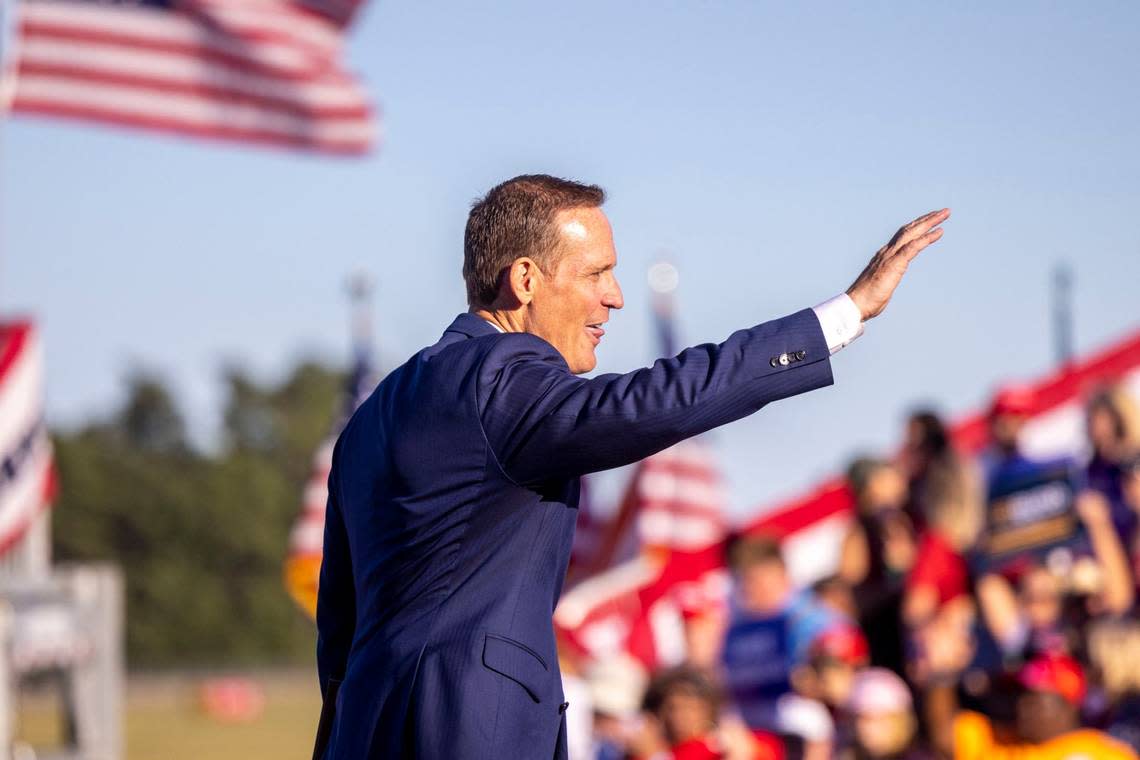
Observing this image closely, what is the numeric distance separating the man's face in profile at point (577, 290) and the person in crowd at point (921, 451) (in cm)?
467

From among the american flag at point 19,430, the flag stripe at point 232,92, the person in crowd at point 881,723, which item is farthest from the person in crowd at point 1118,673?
the flag stripe at point 232,92

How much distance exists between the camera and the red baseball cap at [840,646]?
22.7 ft

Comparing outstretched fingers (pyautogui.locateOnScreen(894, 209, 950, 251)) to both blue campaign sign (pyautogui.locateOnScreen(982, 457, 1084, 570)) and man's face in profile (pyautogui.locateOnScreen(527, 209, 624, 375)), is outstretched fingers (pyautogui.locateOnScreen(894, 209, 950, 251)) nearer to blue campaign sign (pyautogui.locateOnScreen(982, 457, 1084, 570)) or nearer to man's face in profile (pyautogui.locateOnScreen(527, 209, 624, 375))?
man's face in profile (pyautogui.locateOnScreen(527, 209, 624, 375))

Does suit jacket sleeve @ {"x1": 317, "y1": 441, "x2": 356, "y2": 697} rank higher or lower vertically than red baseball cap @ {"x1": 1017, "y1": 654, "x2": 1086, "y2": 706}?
higher

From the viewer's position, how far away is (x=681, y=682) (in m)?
6.46

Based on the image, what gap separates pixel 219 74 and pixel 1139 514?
674cm

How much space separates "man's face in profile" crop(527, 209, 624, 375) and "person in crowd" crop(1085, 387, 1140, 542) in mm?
4472

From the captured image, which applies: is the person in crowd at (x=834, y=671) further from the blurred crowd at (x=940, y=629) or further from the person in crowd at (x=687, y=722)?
the person in crowd at (x=687, y=722)

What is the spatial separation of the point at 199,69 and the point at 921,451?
582 centimetres

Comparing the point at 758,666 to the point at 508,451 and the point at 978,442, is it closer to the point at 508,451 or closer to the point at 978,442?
the point at 978,442

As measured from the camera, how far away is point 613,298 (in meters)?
3.09

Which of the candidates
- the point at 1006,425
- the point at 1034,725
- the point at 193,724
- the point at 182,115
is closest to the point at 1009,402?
the point at 1006,425

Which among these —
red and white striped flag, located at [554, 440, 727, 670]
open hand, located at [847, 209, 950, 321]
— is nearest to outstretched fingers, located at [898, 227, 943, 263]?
open hand, located at [847, 209, 950, 321]

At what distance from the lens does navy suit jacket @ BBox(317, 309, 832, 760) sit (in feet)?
9.21
